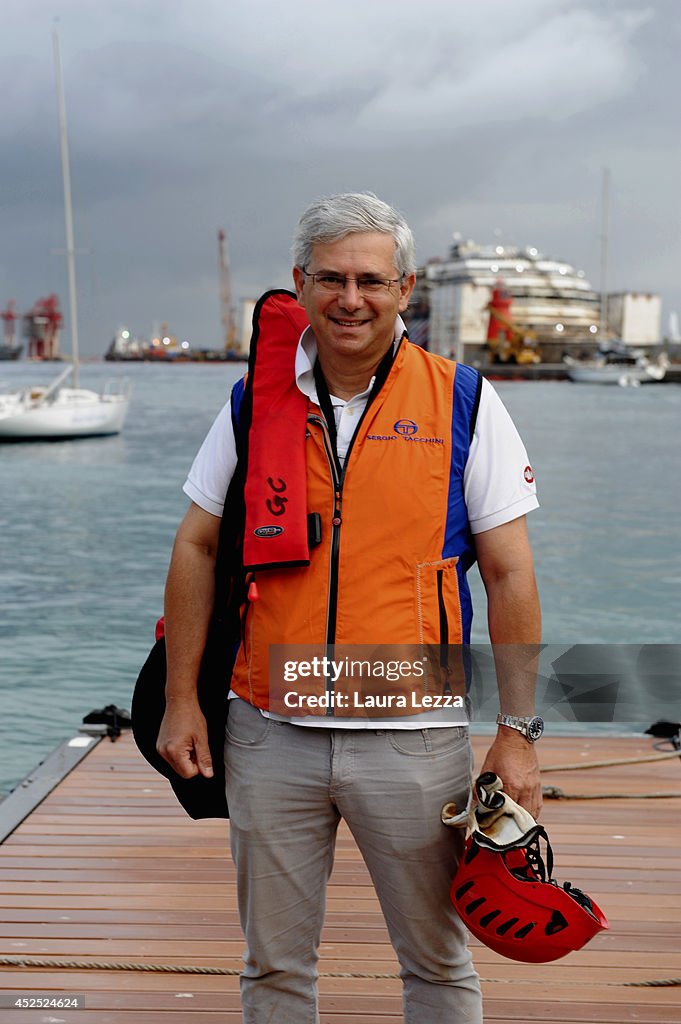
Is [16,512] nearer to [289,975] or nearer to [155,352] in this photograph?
[289,975]

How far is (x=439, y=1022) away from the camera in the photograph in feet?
5.83

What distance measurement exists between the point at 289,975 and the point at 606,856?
1.67 m

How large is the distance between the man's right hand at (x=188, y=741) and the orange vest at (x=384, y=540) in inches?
4.6

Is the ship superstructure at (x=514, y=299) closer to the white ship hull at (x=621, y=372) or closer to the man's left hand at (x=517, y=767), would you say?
the white ship hull at (x=621, y=372)

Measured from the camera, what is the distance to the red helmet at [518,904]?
1.67 metres

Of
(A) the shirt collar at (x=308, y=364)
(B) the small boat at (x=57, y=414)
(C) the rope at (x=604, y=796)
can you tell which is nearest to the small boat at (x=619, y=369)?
(B) the small boat at (x=57, y=414)

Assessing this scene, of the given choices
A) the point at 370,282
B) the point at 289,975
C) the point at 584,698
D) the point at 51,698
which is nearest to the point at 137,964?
the point at 289,975

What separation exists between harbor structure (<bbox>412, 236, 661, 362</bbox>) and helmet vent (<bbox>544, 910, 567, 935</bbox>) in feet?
264

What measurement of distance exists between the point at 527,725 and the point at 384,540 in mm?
353

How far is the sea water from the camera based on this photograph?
8445mm

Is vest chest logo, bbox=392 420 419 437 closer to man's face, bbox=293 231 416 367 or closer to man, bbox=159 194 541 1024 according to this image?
man, bbox=159 194 541 1024

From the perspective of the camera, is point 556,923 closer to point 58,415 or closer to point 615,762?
point 615,762

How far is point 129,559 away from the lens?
1369cm

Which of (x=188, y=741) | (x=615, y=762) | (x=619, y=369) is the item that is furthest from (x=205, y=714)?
(x=619, y=369)
